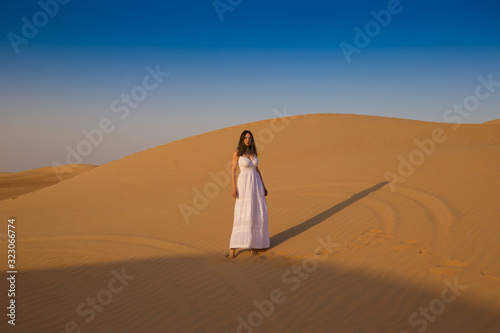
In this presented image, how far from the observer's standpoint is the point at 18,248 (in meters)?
8.65

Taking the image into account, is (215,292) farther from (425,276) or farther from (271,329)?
(425,276)

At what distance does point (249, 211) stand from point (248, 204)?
129mm

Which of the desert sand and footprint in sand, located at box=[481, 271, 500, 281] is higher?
the desert sand

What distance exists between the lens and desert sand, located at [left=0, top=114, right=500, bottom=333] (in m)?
3.93

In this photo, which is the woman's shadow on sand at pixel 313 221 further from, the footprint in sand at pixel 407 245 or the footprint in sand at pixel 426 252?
the footprint in sand at pixel 426 252

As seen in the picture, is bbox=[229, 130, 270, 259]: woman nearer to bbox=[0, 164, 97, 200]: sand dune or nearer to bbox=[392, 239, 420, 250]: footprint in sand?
bbox=[392, 239, 420, 250]: footprint in sand

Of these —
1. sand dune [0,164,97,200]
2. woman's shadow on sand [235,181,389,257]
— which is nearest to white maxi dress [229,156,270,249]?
woman's shadow on sand [235,181,389,257]

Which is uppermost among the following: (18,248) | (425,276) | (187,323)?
(18,248)

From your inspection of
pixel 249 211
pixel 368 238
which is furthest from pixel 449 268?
pixel 249 211

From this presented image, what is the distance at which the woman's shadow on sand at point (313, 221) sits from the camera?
7.05m

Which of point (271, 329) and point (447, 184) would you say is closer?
point (271, 329)

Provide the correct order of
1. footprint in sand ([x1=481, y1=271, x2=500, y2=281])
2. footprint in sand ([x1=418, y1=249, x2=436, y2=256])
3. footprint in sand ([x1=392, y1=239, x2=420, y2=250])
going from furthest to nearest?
1. footprint in sand ([x1=392, y1=239, x2=420, y2=250])
2. footprint in sand ([x1=418, y1=249, x2=436, y2=256])
3. footprint in sand ([x1=481, y1=271, x2=500, y2=281])

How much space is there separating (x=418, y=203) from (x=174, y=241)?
5.87 meters

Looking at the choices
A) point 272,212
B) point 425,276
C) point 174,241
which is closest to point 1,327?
point 174,241
